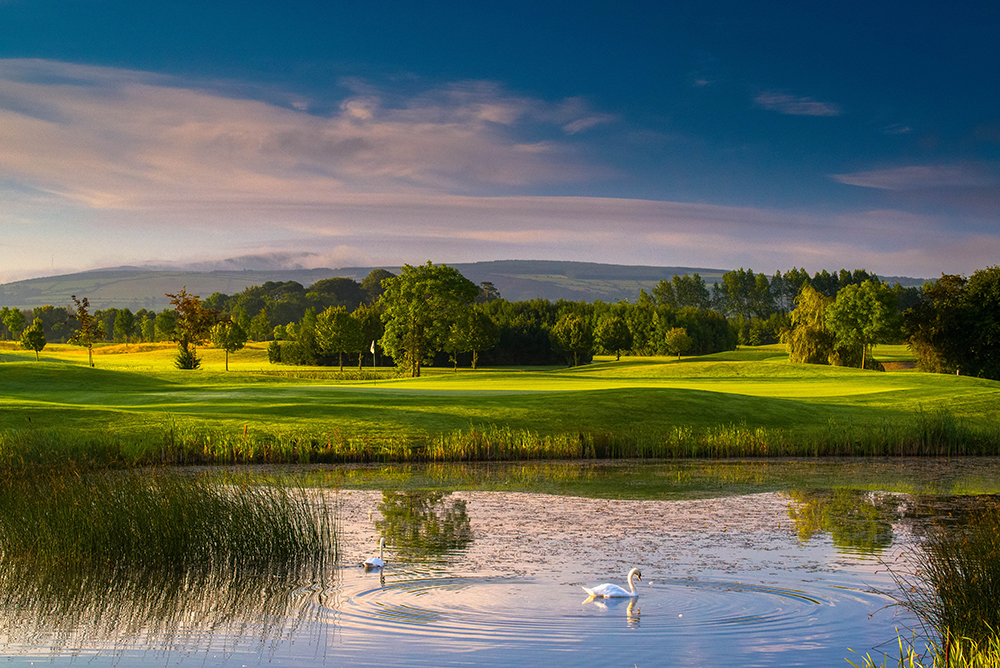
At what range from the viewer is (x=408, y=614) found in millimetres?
9773

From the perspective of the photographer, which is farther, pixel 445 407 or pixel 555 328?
pixel 555 328

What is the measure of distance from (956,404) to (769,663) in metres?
33.1

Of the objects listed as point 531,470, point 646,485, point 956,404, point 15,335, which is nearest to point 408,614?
point 646,485

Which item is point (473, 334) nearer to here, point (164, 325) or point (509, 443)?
point (164, 325)

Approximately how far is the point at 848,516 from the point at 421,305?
6332cm

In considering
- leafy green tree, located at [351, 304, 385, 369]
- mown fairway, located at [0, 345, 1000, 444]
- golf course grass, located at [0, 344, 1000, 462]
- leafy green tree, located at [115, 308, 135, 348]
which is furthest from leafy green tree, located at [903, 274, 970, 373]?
leafy green tree, located at [115, 308, 135, 348]

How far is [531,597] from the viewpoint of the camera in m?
10.6

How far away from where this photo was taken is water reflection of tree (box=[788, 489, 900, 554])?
1405 cm

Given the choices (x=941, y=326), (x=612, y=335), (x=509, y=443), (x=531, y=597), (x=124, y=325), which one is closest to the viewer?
(x=531, y=597)

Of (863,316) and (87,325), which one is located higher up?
(863,316)

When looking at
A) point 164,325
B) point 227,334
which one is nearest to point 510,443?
point 227,334

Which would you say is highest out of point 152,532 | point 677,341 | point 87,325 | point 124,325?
point 87,325

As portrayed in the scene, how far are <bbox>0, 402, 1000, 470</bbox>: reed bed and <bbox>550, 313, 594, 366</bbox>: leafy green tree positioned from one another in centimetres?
7415

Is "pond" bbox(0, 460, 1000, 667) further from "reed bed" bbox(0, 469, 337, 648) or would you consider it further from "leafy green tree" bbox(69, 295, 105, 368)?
"leafy green tree" bbox(69, 295, 105, 368)
